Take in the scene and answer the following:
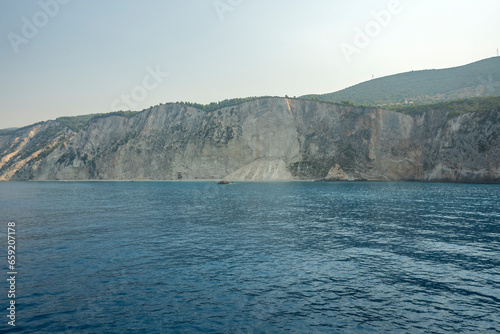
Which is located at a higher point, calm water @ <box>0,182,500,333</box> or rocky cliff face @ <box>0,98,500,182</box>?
rocky cliff face @ <box>0,98,500,182</box>

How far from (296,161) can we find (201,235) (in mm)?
118543

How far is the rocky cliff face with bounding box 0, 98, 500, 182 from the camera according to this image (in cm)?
10925

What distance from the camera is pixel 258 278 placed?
1780 centimetres

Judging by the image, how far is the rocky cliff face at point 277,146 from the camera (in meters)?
109

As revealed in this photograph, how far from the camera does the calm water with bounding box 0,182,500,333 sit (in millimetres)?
12805

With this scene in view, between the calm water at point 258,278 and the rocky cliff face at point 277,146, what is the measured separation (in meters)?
86.5

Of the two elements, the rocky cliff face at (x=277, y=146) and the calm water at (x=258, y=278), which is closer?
the calm water at (x=258, y=278)

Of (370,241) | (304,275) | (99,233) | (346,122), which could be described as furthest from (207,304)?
(346,122)

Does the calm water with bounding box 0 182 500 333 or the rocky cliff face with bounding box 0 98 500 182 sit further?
the rocky cliff face with bounding box 0 98 500 182

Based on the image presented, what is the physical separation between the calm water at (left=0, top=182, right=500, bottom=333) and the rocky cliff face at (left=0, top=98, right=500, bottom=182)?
86.5 metres

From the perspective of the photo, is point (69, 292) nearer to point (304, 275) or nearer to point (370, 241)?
point (304, 275)

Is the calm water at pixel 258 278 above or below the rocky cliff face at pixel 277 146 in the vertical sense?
below

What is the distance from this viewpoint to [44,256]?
22.4m

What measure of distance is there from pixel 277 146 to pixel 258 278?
443 ft
